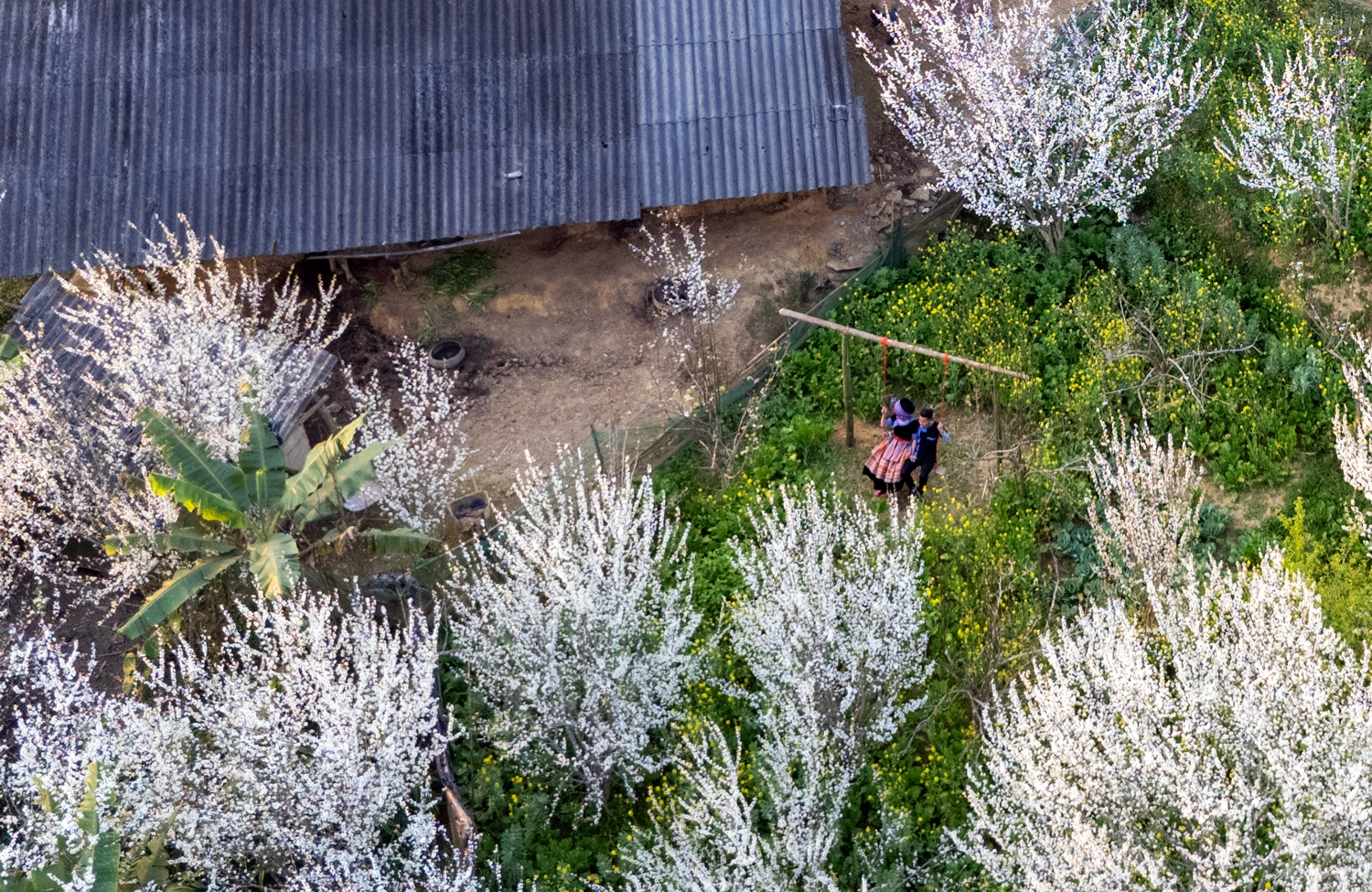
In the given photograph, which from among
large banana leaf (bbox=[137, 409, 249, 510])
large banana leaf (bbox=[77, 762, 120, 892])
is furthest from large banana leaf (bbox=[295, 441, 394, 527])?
large banana leaf (bbox=[77, 762, 120, 892])

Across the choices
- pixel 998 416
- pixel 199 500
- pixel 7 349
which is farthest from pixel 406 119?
pixel 998 416

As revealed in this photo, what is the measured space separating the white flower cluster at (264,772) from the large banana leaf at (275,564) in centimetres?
44

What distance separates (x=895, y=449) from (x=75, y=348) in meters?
9.31

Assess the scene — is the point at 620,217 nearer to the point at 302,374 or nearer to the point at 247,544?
the point at 302,374

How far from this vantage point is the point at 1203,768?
361 inches

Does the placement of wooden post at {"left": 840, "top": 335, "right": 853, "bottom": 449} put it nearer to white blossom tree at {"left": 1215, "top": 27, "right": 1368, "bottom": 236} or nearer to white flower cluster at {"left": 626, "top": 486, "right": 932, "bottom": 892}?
white flower cluster at {"left": 626, "top": 486, "right": 932, "bottom": 892}

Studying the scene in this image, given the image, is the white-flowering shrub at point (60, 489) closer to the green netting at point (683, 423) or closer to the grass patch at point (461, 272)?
the green netting at point (683, 423)

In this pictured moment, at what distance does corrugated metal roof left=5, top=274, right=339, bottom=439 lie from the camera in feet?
47.8

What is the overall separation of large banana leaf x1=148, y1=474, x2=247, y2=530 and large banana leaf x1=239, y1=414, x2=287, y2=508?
0.27 m

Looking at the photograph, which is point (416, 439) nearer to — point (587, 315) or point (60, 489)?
point (587, 315)

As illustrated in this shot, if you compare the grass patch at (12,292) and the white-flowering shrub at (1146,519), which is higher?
the grass patch at (12,292)

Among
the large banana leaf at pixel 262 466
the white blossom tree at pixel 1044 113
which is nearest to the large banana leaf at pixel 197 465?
the large banana leaf at pixel 262 466

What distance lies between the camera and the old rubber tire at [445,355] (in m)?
16.4

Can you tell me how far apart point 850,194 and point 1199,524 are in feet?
21.5
